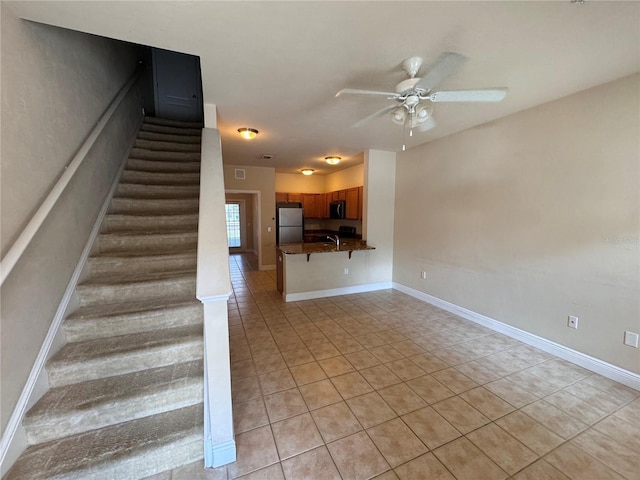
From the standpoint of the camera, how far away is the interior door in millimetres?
4648

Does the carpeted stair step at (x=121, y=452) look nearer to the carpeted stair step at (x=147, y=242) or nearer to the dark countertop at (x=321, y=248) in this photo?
the carpeted stair step at (x=147, y=242)

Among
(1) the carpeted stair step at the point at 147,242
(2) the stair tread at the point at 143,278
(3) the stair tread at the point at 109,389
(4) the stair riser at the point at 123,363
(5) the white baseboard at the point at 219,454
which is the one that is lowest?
(5) the white baseboard at the point at 219,454

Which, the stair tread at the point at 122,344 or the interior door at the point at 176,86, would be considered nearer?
the stair tread at the point at 122,344

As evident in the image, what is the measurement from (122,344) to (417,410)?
221cm

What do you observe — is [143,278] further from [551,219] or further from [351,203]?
[351,203]

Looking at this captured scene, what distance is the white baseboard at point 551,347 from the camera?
7.22ft

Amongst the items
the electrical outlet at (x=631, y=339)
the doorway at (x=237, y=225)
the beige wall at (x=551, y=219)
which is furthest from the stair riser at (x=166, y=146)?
the doorway at (x=237, y=225)

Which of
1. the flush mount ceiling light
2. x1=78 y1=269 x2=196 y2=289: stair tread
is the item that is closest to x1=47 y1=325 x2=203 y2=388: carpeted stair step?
x1=78 y1=269 x2=196 y2=289: stair tread

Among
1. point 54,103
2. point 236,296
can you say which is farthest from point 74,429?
point 236,296

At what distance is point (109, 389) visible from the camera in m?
1.53

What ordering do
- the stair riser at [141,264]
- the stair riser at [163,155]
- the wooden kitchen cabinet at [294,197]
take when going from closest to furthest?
the stair riser at [141,264] < the stair riser at [163,155] < the wooden kitchen cabinet at [294,197]

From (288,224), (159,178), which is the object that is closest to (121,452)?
(159,178)

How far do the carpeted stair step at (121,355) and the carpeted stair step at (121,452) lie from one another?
318 millimetres

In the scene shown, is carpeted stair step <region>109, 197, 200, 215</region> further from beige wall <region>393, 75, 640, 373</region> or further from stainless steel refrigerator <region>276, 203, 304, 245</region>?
beige wall <region>393, 75, 640, 373</region>
